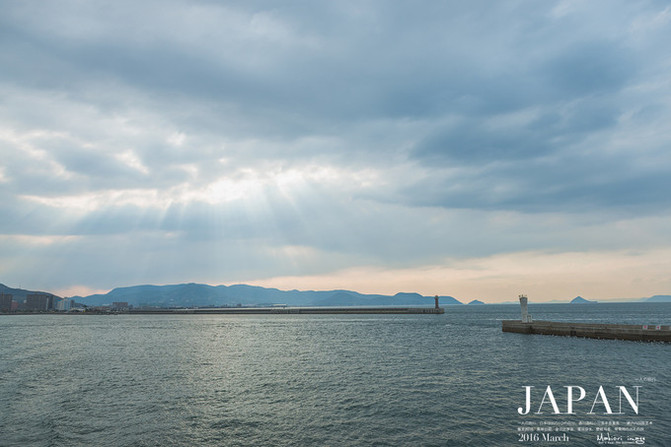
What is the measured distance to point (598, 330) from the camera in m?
74.6

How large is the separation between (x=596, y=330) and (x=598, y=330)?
375mm

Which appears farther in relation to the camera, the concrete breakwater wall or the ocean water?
the concrete breakwater wall

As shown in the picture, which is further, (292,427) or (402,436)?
(292,427)

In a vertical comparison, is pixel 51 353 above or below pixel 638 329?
below

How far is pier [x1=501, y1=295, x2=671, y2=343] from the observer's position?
66125mm

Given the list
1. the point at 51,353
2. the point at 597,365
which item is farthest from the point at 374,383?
the point at 51,353

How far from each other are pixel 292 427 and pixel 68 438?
14.5m

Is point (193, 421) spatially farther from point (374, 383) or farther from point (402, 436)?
point (374, 383)

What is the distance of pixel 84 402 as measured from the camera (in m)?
32.0

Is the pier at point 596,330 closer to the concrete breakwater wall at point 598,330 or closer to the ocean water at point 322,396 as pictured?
the concrete breakwater wall at point 598,330

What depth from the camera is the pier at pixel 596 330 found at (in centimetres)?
6612

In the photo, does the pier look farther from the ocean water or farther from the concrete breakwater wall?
the ocean water

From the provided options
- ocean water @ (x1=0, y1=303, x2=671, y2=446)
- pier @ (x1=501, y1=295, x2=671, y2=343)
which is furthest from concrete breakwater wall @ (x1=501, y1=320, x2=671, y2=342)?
ocean water @ (x1=0, y1=303, x2=671, y2=446)

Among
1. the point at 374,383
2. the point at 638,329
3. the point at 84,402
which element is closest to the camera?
the point at 84,402
